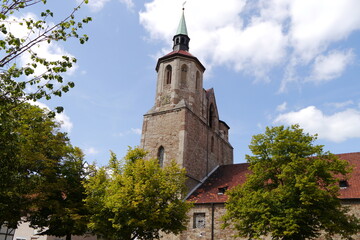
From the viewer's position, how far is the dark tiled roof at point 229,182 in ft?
64.5

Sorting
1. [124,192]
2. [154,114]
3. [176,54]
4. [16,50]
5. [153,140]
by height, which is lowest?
[124,192]

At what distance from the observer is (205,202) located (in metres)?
22.4

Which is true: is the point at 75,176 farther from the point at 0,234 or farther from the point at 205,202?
the point at 0,234

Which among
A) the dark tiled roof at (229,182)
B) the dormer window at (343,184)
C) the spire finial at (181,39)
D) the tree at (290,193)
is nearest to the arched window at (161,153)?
the dark tiled roof at (229,182)

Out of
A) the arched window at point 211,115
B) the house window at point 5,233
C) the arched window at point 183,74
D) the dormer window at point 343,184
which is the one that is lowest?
the house window at point 5,233

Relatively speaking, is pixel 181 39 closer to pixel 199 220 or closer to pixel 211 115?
pixel 211 115

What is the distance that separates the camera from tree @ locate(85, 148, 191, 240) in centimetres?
1648

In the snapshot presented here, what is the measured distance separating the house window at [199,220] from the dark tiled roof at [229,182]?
1.03 meters

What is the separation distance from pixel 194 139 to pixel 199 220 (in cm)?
A: 721

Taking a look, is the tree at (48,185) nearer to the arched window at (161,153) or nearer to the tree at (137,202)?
the tree at (137,202)

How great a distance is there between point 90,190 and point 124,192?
338 cm

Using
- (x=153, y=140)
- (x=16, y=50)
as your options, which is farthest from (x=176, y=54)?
(x=16, y=50)

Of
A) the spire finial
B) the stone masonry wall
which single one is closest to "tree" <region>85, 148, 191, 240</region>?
the stone masonry wall

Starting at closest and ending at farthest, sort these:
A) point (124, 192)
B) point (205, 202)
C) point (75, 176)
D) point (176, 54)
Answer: point (124, 192) < point (75, 176) < point (205, 202) < point (176, 54)
